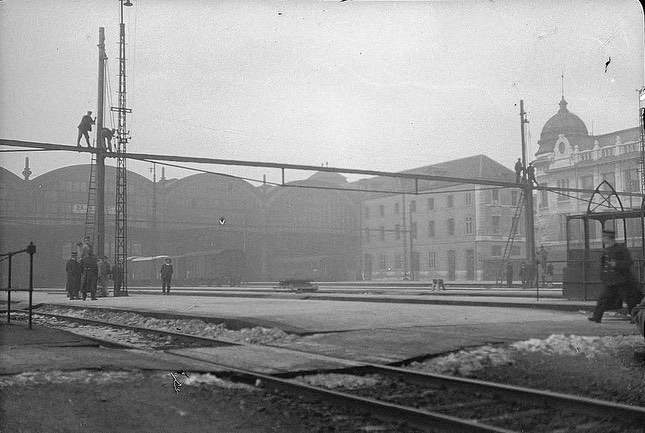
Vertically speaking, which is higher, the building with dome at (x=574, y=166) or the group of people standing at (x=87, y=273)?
the building with dome at (x=574, y=166)

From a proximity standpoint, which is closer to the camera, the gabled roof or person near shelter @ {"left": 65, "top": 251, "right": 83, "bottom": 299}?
person near shelter @ {"left": 65, "top": 251, "right": 83, "bottom": 299}

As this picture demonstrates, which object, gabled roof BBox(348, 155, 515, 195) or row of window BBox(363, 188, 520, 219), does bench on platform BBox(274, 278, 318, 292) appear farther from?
gabled roof BBox(348, 155, 515, 195)

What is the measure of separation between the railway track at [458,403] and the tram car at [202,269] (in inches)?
1613

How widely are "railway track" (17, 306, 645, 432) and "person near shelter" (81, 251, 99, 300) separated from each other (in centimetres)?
1603

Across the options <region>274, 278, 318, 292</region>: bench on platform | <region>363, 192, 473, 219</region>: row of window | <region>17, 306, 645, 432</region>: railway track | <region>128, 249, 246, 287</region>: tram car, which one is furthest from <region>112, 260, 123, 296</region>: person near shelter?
<region>363, 192, 473, 219</region>: row of window

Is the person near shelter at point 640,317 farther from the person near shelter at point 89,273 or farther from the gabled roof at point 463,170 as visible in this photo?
the gabled roof at point 463,170

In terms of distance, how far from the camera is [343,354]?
878 cm

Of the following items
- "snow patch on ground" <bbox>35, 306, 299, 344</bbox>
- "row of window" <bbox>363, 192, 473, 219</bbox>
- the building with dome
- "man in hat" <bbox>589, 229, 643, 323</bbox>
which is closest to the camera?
"snow patch on ground" <bbox>35, 306, 299, 344</bbox>

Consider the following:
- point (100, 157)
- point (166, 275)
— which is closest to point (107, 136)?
point (100, 157)

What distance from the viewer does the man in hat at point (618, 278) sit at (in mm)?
11203

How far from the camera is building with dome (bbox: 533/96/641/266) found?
3005 cm

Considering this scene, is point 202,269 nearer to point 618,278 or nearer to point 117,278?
point 117,278

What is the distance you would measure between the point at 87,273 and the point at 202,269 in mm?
26238

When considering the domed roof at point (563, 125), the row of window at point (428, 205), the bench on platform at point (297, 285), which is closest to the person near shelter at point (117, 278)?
the bench on platform at point (297, 285)
